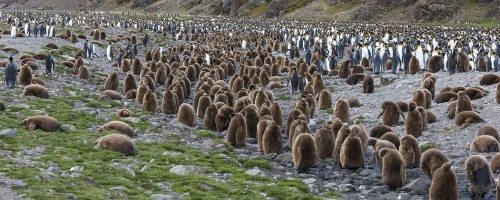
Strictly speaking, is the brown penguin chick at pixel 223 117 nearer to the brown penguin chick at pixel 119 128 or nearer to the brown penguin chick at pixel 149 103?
the brown penguin chick at pixel 119 128

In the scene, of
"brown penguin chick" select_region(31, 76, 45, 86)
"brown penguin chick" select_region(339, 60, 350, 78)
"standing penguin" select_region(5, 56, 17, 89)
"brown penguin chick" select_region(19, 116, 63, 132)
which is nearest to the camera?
"brown penguin chick" select_region(19, 116, 63, 132)

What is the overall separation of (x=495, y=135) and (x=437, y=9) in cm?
6080

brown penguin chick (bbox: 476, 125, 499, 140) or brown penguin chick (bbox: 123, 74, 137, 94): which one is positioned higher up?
brown penguin chick (bbox: 123, 74, 137, 94)

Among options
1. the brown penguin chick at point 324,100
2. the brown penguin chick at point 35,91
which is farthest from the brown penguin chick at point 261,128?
the brown penguin chick at point 35,91

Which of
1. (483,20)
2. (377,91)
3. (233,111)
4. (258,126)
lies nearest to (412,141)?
(258,126)

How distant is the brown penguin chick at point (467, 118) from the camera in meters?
13.3

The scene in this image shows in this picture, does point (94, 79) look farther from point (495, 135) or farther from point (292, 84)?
point (495, 135)

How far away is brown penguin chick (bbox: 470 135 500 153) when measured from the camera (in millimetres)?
11031

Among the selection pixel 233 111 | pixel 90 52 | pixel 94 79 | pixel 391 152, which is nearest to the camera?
pixel 391 152

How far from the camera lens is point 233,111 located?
1420 cm

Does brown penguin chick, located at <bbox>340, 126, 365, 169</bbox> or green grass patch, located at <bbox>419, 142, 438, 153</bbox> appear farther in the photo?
green grass patch, located at <bbox>419, 142, 438, 153</bbox>

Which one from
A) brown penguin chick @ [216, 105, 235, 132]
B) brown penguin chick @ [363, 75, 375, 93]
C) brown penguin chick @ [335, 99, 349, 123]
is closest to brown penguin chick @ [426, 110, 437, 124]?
brown penguin chick @ [335, 99, 349, 123]

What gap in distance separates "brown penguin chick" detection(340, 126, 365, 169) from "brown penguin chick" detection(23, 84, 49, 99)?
9.40 metres

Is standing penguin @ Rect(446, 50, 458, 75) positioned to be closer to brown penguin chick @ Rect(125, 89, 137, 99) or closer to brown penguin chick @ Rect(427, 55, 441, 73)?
brown penguin chick @ Rect(427, 55, 441, 73)
